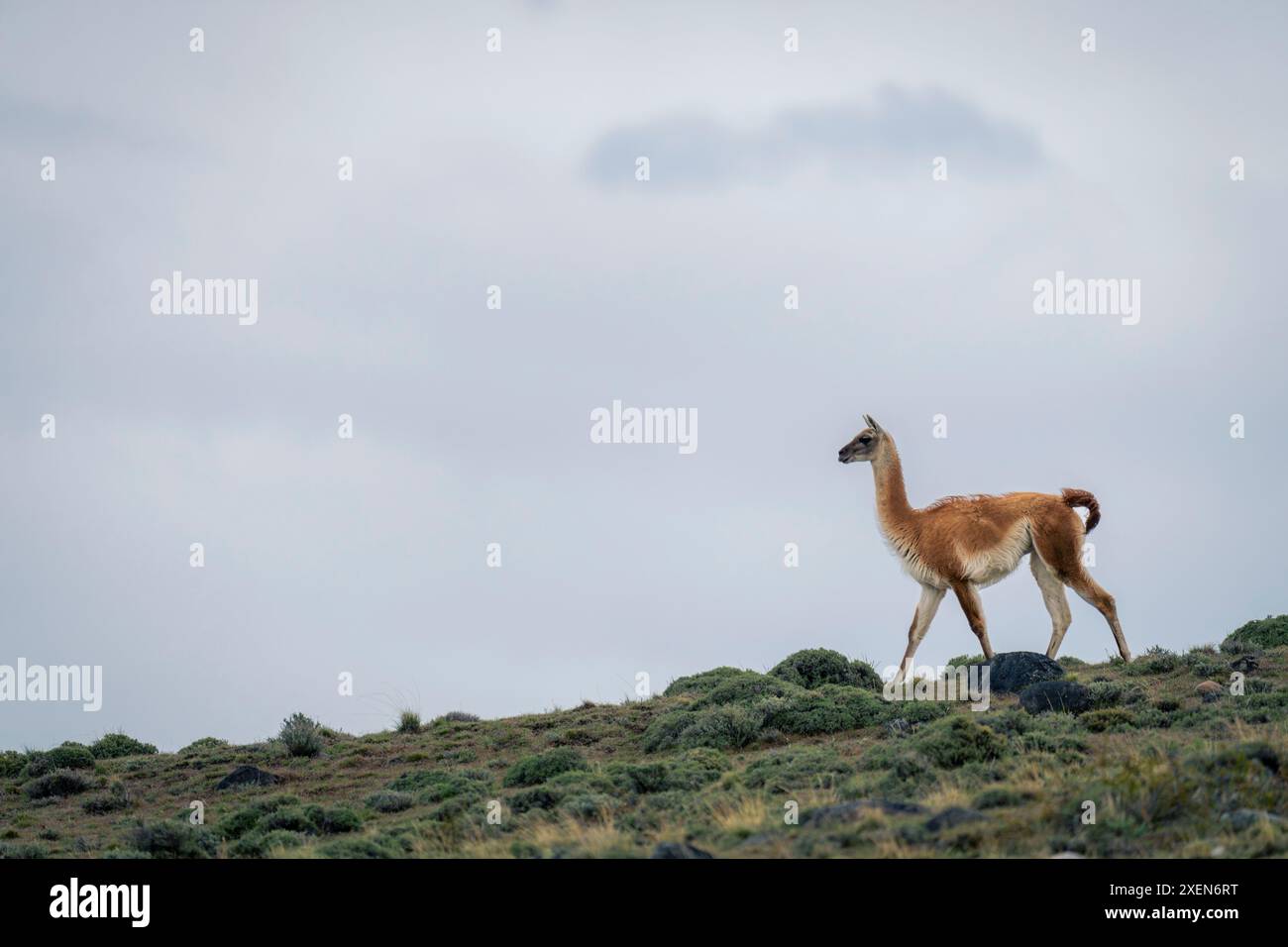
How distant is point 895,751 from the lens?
17.2m

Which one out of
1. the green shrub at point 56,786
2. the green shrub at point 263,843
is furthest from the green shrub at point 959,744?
the green shrub at point 56,786

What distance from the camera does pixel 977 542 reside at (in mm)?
22625

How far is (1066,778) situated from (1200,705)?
7745 mm

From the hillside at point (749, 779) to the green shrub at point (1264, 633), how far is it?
0.08 m

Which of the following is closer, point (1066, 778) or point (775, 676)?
point (1066, 778)

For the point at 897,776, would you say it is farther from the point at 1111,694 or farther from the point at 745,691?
the point at 745,691

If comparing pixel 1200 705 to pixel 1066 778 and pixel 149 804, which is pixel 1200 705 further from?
pixel 149 804

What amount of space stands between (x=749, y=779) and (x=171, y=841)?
7283 millimetres

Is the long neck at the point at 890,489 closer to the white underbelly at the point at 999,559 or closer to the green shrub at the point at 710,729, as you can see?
the white underbelly at the point at 999,559

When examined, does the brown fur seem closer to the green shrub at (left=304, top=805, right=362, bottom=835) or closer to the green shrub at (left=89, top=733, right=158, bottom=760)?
the green shrub at (left=304, top=805, right=362, bottom=835)

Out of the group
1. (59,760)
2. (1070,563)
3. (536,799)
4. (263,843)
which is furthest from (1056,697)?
(59,760)

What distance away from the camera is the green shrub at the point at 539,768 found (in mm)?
20672

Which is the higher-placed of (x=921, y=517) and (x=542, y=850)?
(x=921, y=517)
